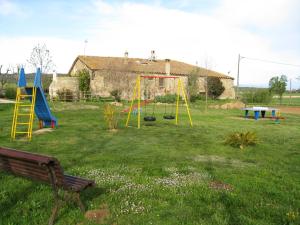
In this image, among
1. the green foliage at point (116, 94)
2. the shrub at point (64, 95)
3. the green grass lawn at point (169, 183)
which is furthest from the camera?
the green foliage at point (116, 94)

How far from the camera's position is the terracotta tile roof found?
1447 inches

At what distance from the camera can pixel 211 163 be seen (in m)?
7.38

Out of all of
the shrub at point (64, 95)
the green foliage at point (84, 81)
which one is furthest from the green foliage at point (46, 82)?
the shrub at point (64, 95)

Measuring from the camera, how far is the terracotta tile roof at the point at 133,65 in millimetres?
36750

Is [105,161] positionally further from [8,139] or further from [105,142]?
[8,139]

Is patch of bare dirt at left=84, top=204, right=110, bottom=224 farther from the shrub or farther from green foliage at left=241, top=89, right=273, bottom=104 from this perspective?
green foliage at left=241, top=89, right=273, bottom=104

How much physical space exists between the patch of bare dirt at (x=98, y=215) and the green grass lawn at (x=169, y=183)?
8 centimetres

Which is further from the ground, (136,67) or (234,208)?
(136,67)

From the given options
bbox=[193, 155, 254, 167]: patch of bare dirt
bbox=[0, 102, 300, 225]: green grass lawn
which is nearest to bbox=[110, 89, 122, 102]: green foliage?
bbox=[0, 102, 300, 225]: green grass lawn

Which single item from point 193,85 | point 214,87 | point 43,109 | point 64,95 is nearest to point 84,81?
point 64,95

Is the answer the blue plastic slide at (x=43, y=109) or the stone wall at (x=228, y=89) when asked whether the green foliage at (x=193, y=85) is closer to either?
the stone wall at (x=228, y=89)

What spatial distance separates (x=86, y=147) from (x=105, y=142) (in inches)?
41.6

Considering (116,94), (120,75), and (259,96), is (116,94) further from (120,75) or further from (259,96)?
(259,96)

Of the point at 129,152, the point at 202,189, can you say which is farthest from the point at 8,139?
the point at 202,189
